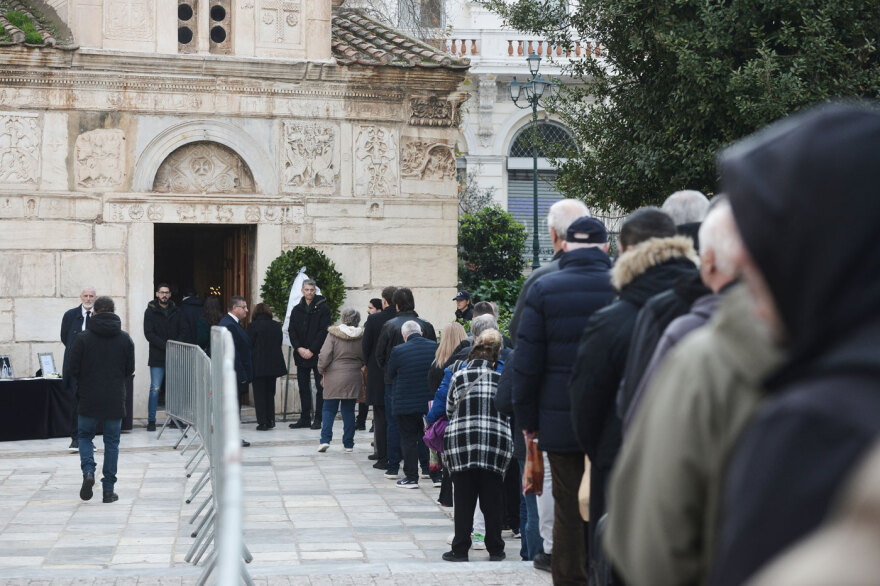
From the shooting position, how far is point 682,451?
6.70ft

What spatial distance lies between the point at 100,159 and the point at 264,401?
418 cm

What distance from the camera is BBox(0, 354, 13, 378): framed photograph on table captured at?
16109mm

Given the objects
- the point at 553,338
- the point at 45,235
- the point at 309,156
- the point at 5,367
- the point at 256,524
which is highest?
the point at 309,156

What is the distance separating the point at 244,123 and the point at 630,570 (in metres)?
16.5

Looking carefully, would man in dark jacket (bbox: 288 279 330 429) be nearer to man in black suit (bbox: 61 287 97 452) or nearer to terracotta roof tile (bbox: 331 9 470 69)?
man in black suit (bbox: 61 287 97 452)

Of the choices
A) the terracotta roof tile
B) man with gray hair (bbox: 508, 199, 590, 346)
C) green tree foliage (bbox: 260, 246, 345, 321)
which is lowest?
green tree foliage (bbox: 260, 246, 345, 321)

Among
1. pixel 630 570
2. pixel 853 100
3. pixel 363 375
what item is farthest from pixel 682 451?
pixel 363 375

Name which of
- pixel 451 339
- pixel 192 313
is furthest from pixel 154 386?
pixel 451 339

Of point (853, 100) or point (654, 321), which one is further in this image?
point (853, 100)

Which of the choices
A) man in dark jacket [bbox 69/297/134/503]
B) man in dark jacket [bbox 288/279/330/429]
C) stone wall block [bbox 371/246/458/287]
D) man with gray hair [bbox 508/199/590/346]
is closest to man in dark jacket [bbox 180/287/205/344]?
man in dark jacket [bbox 288/279/330/429]

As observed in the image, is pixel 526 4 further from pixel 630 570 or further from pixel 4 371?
pixel 630 570

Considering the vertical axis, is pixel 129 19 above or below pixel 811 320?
above

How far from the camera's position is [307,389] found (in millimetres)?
17094

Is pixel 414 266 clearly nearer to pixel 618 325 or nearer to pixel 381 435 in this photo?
pixel 381 435
